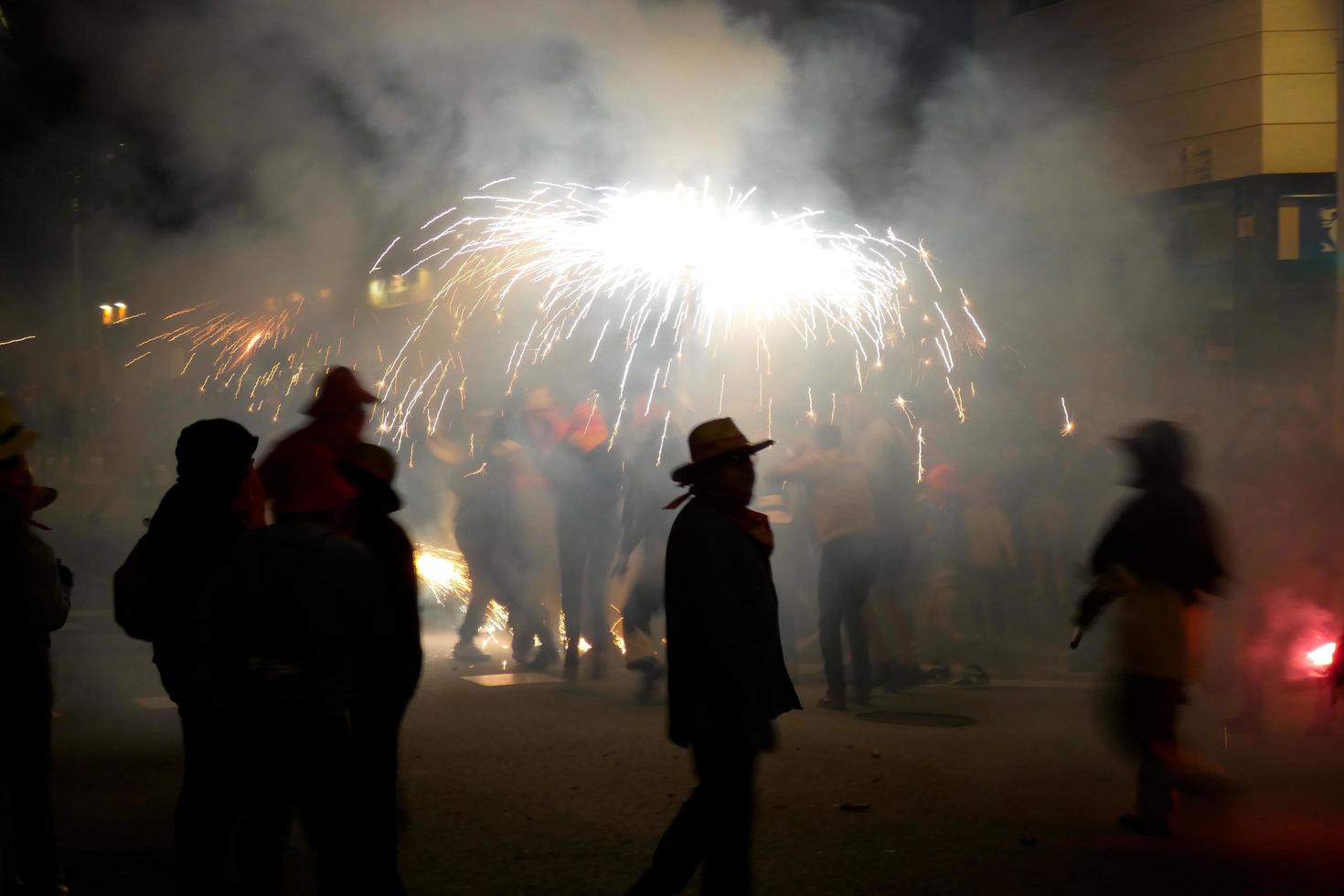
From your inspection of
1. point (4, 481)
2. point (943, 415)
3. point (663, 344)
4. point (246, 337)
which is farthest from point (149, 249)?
point (4, 481)

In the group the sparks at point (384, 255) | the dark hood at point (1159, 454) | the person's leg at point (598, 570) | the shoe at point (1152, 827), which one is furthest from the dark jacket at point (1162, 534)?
the sparks at point (384, 255)

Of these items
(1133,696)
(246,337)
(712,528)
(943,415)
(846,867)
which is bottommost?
(846,867)

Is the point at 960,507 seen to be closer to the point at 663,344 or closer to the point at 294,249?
the point at 663,344

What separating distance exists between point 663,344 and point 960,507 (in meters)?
2.78

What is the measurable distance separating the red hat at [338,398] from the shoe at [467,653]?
4.66m

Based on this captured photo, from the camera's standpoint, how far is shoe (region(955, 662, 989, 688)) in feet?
28.7

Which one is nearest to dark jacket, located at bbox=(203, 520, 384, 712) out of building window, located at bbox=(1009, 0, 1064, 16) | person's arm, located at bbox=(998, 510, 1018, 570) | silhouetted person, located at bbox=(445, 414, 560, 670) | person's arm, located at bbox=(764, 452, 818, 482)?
person's arm, located at bbox=(764, 452, 818, 482)

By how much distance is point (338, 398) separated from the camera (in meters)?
5.15

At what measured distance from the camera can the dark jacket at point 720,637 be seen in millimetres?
4203

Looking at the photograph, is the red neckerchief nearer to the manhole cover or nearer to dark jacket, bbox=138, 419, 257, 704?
dark jacket, bbox=138, 419, 257, 704

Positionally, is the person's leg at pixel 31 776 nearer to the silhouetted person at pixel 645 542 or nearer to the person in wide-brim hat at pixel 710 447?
the person in wide-brim hat at pixel 710 447

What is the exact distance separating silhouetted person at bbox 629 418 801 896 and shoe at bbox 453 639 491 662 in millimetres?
5451

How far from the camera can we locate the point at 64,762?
656 centimetres

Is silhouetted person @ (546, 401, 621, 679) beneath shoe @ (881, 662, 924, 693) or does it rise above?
above
